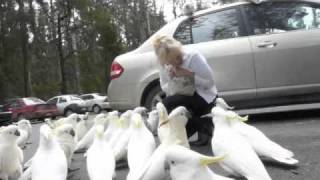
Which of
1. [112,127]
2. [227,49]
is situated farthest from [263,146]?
[227,49]

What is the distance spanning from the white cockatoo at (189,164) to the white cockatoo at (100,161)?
63 centimetres

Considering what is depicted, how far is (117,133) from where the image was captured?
234 inches

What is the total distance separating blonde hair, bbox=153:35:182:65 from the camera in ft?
19.3

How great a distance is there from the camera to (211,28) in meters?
8.30

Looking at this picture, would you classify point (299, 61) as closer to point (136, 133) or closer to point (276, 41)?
point (276, 41)

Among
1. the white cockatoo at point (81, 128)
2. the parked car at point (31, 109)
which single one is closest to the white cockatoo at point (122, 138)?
the white cockatoo at point (81, 128)

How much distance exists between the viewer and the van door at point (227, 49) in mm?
7969

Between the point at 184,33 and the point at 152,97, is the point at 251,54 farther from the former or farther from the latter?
the point at 152,97

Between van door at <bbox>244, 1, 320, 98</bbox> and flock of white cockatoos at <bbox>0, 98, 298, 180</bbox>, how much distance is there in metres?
2.58

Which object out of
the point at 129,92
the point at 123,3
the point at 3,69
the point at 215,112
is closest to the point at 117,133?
the point at 215,112

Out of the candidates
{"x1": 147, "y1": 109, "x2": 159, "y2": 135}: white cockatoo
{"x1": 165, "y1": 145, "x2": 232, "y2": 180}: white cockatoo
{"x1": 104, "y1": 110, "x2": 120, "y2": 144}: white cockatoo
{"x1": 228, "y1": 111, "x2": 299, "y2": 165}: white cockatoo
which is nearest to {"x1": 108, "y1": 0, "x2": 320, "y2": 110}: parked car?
{"x1": 147, "y1": 109, "x2": 159, "y2": 135}: white cockatoo

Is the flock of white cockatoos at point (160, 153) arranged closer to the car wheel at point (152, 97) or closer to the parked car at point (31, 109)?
the car wheel at point (152, 97)

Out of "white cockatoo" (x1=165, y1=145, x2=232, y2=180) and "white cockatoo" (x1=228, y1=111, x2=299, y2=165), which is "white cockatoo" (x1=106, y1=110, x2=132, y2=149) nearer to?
"white cockatoo" (x1=228, y1=111, x2=299, y2=165)

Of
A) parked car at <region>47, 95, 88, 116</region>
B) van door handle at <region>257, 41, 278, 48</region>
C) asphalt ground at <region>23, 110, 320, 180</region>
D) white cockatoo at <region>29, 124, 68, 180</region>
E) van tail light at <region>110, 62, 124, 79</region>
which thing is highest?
van door handle at <region>257, 41, 278, 48</region>
